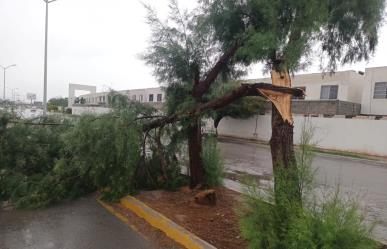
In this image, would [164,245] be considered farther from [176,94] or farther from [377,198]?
[377,198]

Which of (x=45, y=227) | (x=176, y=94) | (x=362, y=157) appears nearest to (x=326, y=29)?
(x=176, y=94)

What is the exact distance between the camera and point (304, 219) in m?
3.38

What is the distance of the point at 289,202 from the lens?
3709mm

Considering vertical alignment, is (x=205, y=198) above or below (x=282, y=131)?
below

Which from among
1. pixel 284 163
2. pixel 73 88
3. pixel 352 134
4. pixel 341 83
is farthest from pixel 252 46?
pixel 73 88

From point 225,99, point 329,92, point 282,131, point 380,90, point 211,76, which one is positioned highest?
point 380,90

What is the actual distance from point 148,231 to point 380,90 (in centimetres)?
2784

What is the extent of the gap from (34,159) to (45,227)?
2.68 meters

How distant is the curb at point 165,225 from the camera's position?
185 inches

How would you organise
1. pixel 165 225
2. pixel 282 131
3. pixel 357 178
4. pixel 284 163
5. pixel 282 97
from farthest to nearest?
pixel 357 178 → pixel 165 225 → pixel 282 97 → pixel 282 131 → pixel 284 163

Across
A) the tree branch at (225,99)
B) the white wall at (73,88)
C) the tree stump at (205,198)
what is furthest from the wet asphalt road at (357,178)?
the white wall at (73,88)

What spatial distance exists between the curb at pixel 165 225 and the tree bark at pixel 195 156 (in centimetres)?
145

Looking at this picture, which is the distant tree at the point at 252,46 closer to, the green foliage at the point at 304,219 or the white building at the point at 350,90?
the green foliage at the point at 304,219

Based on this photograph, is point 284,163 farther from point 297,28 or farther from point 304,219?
point 297,28
